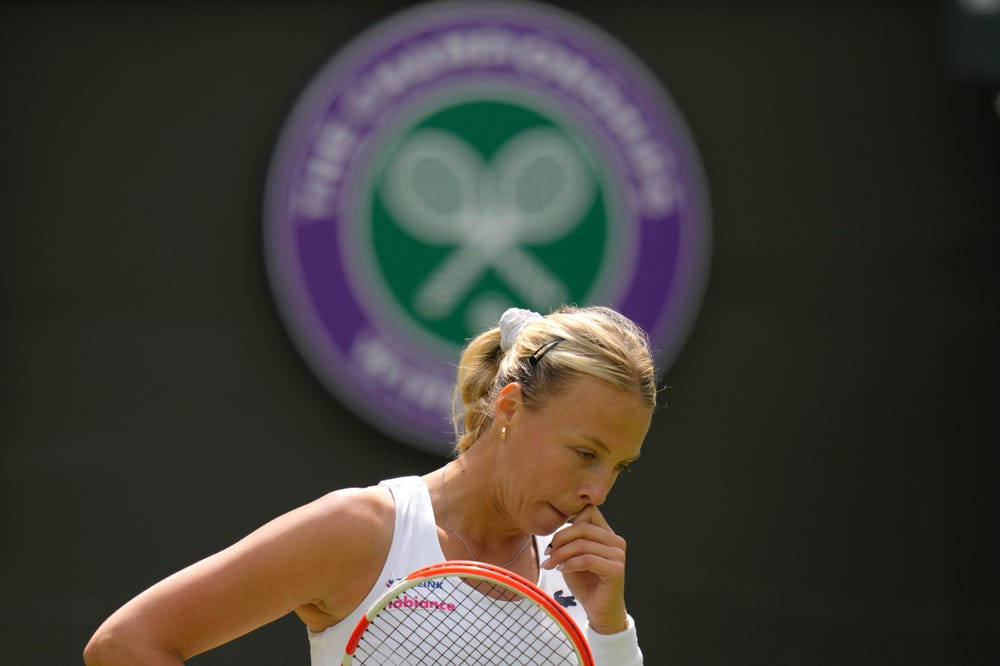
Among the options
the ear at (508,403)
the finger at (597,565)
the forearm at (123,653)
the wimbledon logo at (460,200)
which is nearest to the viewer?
the forearm at (123,653)

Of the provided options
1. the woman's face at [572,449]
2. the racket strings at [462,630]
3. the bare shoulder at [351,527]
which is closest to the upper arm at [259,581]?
the bare shoulder at [351,527]

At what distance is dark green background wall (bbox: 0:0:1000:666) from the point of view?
419 cm

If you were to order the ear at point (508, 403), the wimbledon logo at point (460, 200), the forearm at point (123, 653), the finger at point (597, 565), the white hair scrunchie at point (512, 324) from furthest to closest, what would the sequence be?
the wimbledon logo at point (460, 200) < the white hair scrunchie at point (512, 324) < the ear at point (508, 403) < the finger at point (597, 565) < the forearm at point (123, 653)

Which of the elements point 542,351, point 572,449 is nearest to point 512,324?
point 542,351

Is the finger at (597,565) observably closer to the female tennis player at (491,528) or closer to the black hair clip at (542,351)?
the female tennis player at (491,528)

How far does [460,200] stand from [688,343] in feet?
2.69

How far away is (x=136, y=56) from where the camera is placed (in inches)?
168

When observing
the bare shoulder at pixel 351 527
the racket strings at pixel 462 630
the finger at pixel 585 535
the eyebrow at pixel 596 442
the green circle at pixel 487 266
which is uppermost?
the green circle at pixel 487 266

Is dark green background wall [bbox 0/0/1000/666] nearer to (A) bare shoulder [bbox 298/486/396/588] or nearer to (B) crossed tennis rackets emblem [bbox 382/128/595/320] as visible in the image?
(B) crossed tennis rackets emblem [bbox 382/128/595/320]

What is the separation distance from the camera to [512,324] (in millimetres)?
2217

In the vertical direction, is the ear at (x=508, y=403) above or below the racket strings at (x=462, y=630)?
above

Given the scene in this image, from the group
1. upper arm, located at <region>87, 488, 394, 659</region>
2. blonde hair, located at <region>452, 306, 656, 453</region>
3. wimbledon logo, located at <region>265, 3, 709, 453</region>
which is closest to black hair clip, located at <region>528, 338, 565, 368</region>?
blonde hair, located at <region>452, 306, 656, 453</region>

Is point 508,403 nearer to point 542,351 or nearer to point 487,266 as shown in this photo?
point 542,351

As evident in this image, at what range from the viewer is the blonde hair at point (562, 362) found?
2021 millimetres
